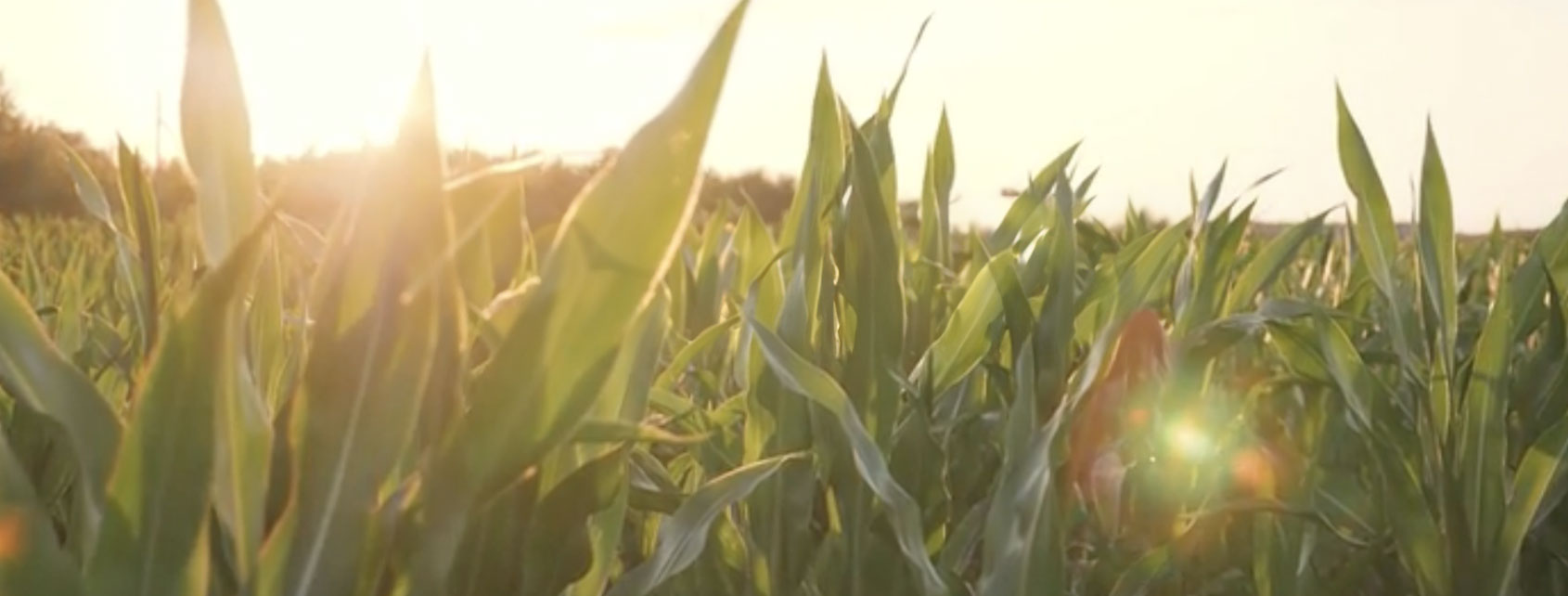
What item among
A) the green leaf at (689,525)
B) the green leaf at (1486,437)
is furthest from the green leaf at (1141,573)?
the green leaf at (689,525)

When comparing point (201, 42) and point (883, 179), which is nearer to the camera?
point (201, 42)

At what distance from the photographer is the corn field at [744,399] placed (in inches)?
25.0

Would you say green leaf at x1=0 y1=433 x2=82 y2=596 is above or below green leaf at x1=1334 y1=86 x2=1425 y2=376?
below

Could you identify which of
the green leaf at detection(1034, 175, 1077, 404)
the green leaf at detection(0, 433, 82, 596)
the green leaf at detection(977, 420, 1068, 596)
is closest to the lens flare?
the green leaf at detection(1034, 175, 1077, 404)

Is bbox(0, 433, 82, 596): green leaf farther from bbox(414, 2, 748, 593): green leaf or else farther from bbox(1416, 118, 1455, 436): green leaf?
bbox(1416, 118, 1455, 436): green leaf

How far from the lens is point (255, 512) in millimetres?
664

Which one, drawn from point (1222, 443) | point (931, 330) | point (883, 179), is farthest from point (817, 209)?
point (1222, 443)

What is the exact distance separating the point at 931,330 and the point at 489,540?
89 cm

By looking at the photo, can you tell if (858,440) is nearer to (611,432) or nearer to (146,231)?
(611,432)

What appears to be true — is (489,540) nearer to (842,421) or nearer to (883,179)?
(842,421)

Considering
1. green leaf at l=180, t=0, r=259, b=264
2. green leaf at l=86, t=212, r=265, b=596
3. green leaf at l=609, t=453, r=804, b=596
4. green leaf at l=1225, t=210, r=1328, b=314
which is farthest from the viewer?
green leaf at l=1225, t=210, r=1328, b=314

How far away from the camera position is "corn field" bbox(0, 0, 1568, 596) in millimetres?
634

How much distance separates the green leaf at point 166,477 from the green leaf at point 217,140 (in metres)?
0.14

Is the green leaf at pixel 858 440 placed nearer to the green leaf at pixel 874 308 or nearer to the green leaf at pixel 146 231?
the green leaf at pixel 874 308
